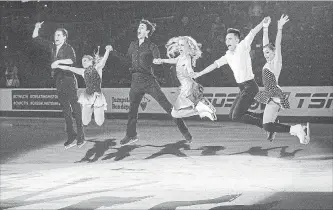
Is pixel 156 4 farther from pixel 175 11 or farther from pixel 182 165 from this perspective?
pixel 182 165

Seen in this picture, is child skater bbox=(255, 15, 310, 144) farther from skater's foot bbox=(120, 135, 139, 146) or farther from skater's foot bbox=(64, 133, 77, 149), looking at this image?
skater's foot bbox=(64, 133, 77, 149)

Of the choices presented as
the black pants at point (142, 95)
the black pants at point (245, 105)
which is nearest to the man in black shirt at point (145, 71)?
the black pants at point (142, 95)

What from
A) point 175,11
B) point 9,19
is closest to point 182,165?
point 175,11

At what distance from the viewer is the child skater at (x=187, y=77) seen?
10.1 feet

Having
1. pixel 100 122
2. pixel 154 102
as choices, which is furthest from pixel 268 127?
pixel 100 122

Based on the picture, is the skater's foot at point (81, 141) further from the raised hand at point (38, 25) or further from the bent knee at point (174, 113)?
the raised hand at point (38, 25)

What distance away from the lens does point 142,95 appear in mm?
3168

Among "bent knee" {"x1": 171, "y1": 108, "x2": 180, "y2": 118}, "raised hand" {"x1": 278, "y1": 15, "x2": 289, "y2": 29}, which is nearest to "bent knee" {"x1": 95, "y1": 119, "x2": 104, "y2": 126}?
"bent knee" {"x1": 171, "y1": 108, "x2": 180, "y2": 118}

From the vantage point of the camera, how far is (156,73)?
310 cm

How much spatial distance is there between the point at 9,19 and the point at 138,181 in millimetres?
1467

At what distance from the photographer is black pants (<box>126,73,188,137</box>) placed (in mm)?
3109

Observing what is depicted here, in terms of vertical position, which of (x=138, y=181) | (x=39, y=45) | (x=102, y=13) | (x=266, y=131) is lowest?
(x=138, y=181)

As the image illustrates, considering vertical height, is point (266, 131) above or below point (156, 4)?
below

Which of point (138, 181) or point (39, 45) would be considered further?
point (39, 45)
